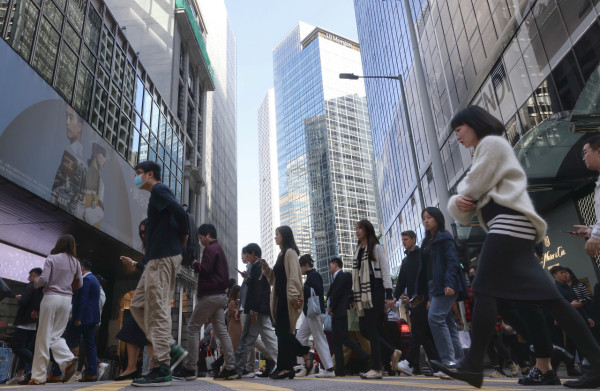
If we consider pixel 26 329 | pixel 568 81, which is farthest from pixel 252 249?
pixel 568 81

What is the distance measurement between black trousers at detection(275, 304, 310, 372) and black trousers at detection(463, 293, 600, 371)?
10.4 ft

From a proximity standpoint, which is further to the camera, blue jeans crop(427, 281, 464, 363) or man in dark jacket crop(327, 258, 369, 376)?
man in dark jacket crop(327, 258, 369, 376)

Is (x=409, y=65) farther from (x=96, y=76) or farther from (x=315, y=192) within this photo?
(x=315, y=192)

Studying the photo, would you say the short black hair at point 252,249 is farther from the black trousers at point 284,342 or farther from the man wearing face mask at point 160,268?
the man wearing face mask at point 160,268

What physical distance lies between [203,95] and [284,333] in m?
43.8

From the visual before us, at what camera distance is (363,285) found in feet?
16.5

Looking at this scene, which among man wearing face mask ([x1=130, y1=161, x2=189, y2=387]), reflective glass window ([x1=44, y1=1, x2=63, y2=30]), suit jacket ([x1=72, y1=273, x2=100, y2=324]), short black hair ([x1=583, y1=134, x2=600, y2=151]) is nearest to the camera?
short black hair ([x1=583, y1=134, x2=600, y2=151])

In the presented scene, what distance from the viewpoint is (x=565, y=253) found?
11.7 metres

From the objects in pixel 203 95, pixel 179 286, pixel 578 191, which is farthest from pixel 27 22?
pixel 203 95

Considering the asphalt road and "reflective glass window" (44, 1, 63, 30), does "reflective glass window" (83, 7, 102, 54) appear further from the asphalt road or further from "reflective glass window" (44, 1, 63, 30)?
the asphalt road

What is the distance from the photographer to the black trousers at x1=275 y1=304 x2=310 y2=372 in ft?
16.9

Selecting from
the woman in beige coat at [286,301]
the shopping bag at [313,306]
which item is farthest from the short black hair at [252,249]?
the shopping bag at [313,306]

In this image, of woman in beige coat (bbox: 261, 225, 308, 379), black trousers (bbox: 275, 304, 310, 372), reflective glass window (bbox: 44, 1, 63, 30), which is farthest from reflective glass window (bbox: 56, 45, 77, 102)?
black trousers (bbox: 275, 304, 310, 372)

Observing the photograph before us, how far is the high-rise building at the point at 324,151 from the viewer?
342ft
